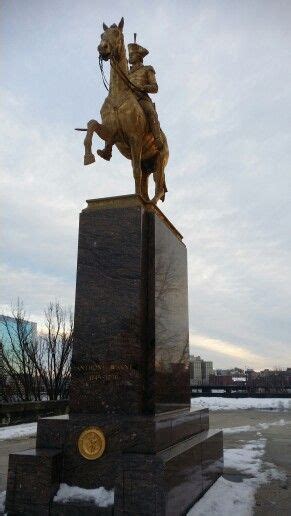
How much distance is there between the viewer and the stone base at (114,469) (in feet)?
13.4

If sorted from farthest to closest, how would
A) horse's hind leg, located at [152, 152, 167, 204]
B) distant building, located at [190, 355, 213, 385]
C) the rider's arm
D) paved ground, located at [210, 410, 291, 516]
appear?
distant building, located at [190, 355, 213, 385], horse's hind leg, located at [152, 152, 167, 204], the rider's arm, paved ground, located at [210, 410, 291, 516]

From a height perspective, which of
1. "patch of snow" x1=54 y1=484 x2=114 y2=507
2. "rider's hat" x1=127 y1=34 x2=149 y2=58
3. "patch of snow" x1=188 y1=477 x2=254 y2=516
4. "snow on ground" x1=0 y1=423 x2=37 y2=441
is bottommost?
"patch of snow" x1=188 y1=477 x2=254 y2=516

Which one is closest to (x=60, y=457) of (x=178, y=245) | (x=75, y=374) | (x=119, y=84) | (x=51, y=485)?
(x=51, y=485)

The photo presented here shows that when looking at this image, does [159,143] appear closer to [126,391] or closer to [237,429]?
[126,391]

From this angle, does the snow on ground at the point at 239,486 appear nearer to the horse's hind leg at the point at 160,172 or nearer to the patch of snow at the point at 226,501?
the patch of snow at the point at 226,501

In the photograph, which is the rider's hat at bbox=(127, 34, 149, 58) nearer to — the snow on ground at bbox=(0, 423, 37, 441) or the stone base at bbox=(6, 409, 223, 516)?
the stone base at bbox=(6, 409, 223, 516)

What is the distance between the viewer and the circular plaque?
4.54 meters

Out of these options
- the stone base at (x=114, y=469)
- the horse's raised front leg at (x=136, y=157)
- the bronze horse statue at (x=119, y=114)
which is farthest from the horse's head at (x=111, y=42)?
the stone base at (x=114, y=469)

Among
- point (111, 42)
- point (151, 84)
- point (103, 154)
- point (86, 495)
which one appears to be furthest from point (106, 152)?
point (86, 495)

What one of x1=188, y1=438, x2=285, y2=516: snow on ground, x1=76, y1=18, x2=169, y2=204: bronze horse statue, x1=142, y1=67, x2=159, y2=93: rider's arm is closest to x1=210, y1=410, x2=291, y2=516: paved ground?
x1=188, y1=438, x2=285, y2=516: snow on ground

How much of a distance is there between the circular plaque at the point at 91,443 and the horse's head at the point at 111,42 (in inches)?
199

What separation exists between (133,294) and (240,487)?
120 inches

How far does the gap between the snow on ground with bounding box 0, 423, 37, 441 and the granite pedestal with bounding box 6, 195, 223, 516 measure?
18.2 ft

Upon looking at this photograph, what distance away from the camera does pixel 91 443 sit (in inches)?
180
